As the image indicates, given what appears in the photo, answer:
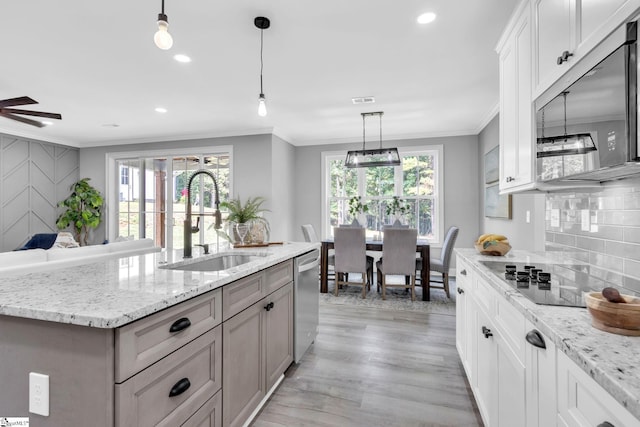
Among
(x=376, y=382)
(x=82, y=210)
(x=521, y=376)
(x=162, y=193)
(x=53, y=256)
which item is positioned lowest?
(x=376, y=382)

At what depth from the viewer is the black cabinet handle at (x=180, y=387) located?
1.12 m

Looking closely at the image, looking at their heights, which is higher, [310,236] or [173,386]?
[310,236]

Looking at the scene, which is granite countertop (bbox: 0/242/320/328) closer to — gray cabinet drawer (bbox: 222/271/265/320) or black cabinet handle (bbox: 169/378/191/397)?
gray cabinet drawer (bbox: 222/271/265/320)

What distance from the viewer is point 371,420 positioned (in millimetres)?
1837

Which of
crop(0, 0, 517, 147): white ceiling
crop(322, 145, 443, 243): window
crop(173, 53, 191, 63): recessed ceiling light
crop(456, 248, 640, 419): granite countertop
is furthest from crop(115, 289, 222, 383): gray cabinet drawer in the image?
crop(322, 145, 443, 243): window

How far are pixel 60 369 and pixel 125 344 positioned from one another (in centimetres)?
24

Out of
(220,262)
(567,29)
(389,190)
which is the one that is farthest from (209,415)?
(389,190)

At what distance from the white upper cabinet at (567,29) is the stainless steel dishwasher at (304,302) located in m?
1.86

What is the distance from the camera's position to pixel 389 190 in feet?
19.4

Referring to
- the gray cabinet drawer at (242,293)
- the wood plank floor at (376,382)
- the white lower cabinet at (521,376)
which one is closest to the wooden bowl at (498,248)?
the white lower cabinet at (521,376)

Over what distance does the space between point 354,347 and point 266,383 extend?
112 centimetres

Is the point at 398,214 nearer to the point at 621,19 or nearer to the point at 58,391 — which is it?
the point at 621,19

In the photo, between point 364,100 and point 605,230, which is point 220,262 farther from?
point 364,100

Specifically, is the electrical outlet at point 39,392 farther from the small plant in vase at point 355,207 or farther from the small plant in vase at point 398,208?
the small plant in vase at point 398,208
